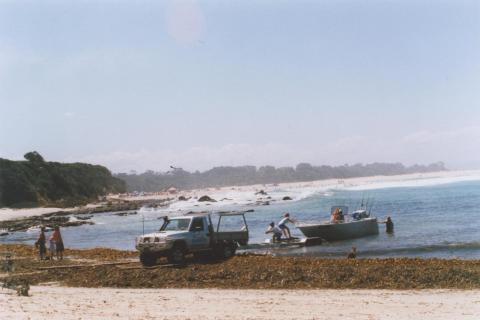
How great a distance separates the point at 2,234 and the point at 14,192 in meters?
38.5

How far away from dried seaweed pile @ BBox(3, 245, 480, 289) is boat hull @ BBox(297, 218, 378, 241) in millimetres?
13872

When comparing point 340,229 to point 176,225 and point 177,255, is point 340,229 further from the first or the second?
point 177,255

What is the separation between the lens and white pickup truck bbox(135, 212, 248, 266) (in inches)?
850

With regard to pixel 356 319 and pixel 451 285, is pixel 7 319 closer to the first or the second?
pixel 356 319

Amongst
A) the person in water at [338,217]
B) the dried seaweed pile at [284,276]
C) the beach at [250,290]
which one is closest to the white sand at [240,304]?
the beach at [250,290]

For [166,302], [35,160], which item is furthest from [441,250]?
[35,160]

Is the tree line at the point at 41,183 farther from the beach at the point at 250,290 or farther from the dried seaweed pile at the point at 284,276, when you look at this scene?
the beach at the point at 250,290

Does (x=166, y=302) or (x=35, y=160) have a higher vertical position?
(x=35, y=160)

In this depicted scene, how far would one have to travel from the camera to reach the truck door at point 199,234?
2267 centimetres

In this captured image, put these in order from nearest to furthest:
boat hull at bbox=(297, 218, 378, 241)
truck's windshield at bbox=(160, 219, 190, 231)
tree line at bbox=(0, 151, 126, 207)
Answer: truck's windshield at bbox=(160, 219, 190, 231) → boat hull at bbox=(297, 218, 378, 241) → tree line at bbox=(0, 151, 126, 207)

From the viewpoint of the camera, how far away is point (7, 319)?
446 inches

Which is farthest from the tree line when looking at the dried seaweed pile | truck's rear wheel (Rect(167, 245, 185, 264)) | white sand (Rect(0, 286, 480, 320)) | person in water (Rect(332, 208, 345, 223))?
white sand (Rect(0, 286, 480, 320))

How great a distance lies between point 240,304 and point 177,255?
8.05 meters

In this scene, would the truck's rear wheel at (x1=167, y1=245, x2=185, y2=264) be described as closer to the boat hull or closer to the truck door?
the truck door
